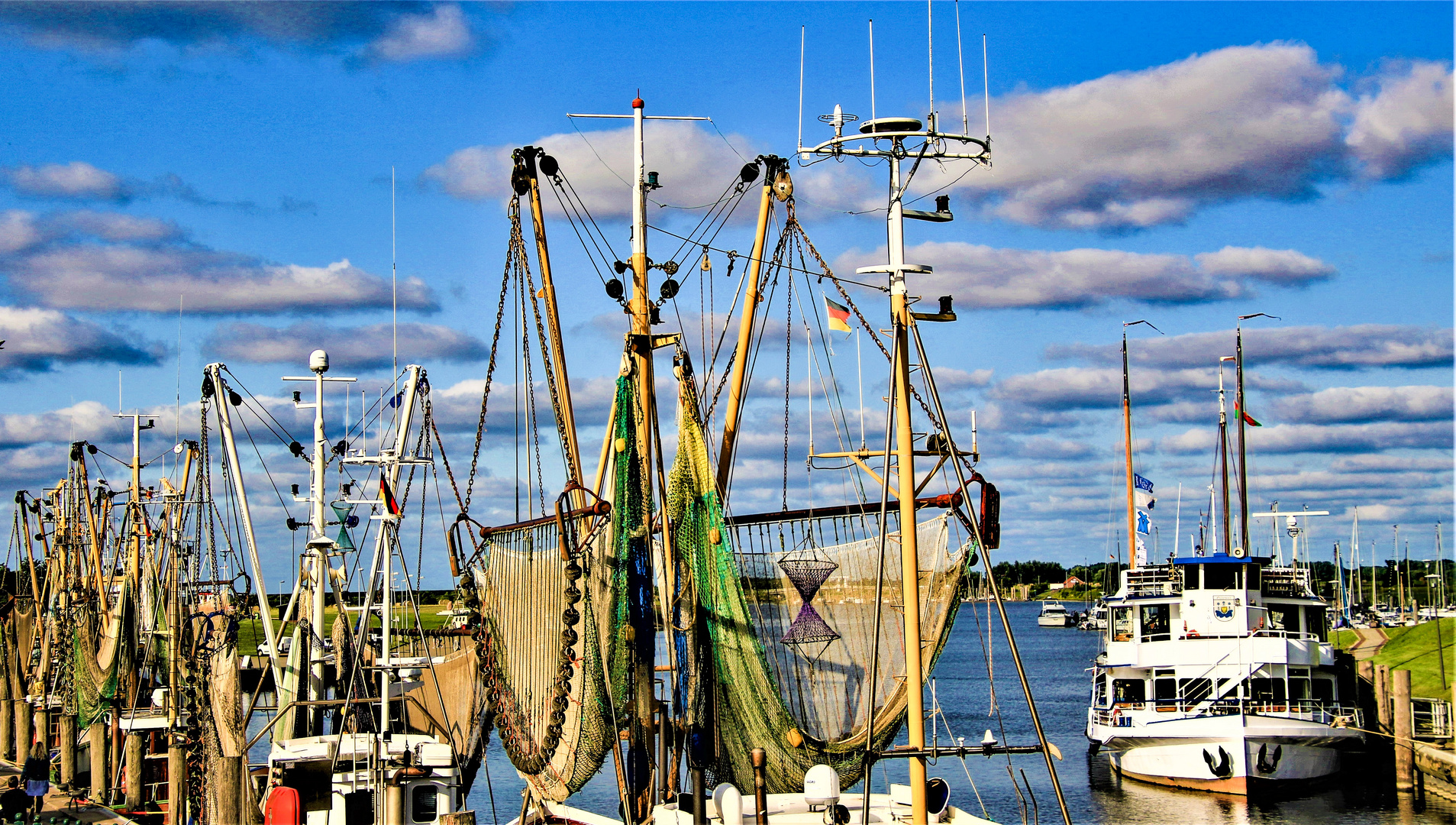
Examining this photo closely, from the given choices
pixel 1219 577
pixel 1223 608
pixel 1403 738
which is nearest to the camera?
pixel 1403 738

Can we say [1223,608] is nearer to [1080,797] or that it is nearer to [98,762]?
[1080,797]

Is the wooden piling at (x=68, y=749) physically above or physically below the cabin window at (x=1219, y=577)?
below

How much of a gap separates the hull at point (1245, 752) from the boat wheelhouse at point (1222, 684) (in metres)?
0.04

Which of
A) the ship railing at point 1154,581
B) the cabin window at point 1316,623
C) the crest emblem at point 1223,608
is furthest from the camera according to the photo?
the cabin window at point 1316,623

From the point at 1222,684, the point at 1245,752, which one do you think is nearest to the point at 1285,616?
the point at 1222,684

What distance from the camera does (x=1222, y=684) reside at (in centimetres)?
5341

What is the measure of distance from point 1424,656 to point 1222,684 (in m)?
26.8

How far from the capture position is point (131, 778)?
4028 cm

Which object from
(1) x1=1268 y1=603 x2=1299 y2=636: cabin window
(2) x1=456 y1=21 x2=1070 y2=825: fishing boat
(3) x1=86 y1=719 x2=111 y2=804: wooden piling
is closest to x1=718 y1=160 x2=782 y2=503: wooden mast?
(2) x1=456 y1=21 x2=1070 y2=825: fishing boat

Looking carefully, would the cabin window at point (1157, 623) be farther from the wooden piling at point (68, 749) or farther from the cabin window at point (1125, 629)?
the wooden piling at point (68, 749)

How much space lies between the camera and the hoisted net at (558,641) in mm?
27719

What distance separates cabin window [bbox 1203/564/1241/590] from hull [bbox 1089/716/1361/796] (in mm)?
5652

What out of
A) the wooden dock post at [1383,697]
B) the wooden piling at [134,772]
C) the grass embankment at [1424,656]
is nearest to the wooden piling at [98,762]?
the wooden piling at [134,772]

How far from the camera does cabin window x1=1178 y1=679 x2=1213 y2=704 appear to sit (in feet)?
177
